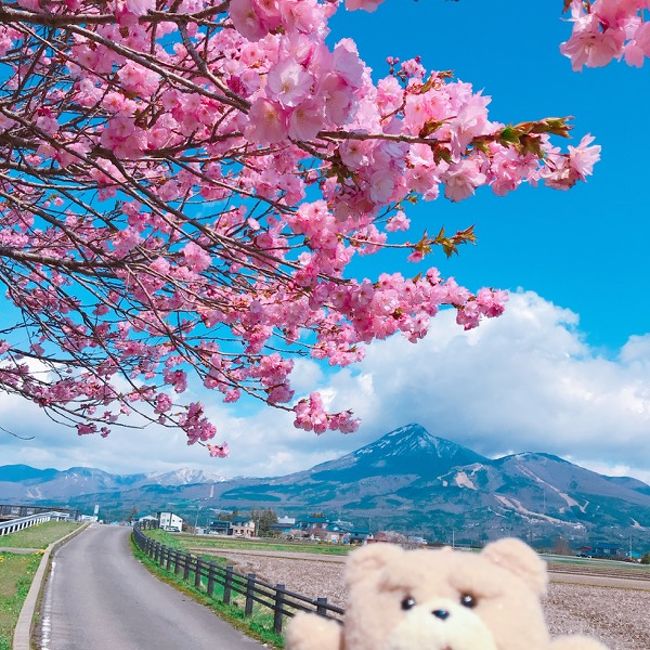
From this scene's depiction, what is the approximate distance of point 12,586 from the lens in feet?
43.6

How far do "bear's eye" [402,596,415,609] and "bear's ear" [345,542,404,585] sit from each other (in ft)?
0.76

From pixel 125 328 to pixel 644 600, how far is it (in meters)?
31.7

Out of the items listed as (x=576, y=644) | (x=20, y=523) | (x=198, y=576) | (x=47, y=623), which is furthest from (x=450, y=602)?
(x=20, y=523)

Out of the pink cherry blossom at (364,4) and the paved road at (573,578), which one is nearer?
the pink cherry blossom at (364,4)

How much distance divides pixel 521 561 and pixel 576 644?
13.3 inches

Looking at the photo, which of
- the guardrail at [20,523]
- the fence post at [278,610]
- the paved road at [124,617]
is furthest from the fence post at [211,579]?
the guardrail at [20,523]

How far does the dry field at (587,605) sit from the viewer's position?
18.9 meters

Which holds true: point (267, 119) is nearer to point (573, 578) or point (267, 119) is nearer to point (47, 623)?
point (47, 623)

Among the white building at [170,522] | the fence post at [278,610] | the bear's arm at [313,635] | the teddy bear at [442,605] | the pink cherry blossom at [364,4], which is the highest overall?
the pink cherry blossom at [364,4]

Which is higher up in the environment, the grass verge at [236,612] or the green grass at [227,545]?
the grass verge at [236,612]

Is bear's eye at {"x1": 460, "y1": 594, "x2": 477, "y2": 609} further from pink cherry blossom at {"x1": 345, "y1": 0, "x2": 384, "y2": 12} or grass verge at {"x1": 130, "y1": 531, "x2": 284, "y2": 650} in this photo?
grass verge at {"x1": 130, "y1": 531, "x2": 284, "y2": 650}

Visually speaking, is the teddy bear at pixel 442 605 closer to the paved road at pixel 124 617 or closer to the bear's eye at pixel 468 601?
the bear's eye at pixel 468 601

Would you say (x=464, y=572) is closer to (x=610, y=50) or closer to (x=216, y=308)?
(x=610, y=50)

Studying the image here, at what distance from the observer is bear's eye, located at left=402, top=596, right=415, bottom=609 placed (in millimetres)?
2301
